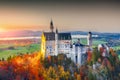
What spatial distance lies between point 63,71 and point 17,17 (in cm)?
105

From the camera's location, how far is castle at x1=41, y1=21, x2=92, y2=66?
612cm

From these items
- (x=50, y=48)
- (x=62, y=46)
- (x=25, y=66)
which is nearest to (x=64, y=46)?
(x=62, y=46)

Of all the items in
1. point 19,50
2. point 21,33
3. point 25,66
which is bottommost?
point 25,66

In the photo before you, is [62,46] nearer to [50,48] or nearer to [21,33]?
[50,48]

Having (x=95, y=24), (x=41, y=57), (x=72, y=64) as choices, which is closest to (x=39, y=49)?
(x=41, y=57)

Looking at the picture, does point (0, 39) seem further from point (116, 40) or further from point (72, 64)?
point (116, 40)

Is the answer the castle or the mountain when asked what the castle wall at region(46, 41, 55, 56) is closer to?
the castle

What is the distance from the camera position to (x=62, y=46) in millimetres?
6152

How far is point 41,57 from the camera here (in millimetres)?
6129

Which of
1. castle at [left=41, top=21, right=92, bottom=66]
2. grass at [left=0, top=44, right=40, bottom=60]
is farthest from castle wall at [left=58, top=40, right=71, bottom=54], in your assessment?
grass at [left=0, top=44, right=40, bottom=60]

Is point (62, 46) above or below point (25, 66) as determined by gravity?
above

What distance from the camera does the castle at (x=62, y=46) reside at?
20.1ft

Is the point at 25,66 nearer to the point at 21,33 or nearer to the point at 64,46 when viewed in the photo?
the point at 21,33

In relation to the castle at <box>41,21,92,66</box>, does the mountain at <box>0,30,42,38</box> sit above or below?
above
